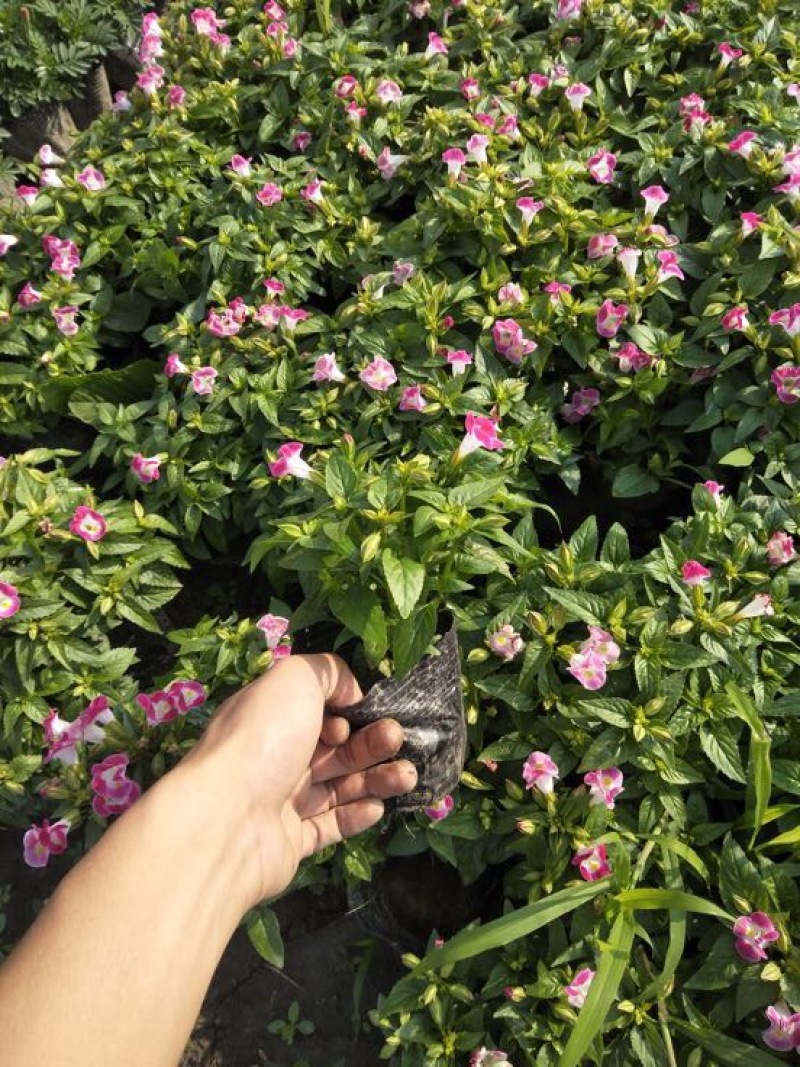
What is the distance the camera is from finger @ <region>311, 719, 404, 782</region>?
6.64 ft

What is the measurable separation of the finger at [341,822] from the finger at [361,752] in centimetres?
10

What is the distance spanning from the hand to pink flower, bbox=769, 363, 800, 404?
1630 millimetres

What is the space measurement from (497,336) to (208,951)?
204 cm

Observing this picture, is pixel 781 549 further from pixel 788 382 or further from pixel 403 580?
pixel 403 580

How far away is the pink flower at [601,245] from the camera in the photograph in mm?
2707

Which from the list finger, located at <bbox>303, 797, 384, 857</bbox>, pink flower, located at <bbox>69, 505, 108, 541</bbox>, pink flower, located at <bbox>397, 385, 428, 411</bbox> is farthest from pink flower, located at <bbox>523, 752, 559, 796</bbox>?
pink flower, located at <bbox>69, 505, 108, 541</bbox>

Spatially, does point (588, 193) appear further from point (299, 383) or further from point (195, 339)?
point (195, 339)

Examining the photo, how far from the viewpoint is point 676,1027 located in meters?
A: 1.88

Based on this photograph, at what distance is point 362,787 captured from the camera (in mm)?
2145

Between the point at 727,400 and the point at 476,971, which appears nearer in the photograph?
the point at 476,971

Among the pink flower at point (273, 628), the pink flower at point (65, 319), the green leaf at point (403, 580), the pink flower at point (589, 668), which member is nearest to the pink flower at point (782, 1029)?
the pink flower at point (589, 668)

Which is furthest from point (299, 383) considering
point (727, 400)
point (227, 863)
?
point (227, 863)

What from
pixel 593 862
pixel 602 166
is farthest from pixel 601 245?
pixel 593 862

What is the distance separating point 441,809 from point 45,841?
1106 mm
